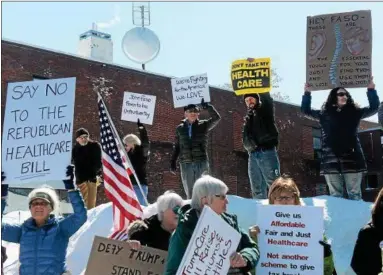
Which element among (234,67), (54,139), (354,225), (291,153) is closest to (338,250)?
(354,225)

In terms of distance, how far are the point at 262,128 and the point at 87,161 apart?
2.95 meters

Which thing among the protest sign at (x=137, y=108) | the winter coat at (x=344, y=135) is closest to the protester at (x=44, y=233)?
the winter coat at (x=344, y=135)

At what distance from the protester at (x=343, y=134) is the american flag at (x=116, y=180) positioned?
2.36m

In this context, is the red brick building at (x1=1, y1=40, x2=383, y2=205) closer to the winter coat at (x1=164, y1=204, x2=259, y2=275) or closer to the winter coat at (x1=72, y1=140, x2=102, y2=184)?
the winter coat at (x1=72, y1=140, x2=102, y2=184)

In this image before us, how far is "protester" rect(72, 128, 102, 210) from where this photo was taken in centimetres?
943

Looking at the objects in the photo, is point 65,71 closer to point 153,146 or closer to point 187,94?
point 153,146

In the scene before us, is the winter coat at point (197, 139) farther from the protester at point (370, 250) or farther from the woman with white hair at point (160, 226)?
the protester at point (370, 250)

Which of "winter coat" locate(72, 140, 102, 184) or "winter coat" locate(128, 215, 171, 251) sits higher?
"winter coat" locate(72, 140, 102, 184)

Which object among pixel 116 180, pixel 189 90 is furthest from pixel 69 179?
pixel 189 90

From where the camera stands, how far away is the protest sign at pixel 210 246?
147 inches

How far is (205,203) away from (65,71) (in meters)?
15.4

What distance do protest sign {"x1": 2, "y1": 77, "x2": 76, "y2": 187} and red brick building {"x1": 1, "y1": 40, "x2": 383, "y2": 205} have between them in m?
11.4

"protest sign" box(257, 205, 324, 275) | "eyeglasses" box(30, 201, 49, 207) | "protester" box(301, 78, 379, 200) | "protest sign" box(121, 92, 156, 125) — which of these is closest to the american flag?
"eyeglasses" box(30, 201, 49, 207)

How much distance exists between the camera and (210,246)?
Result: 380cm
